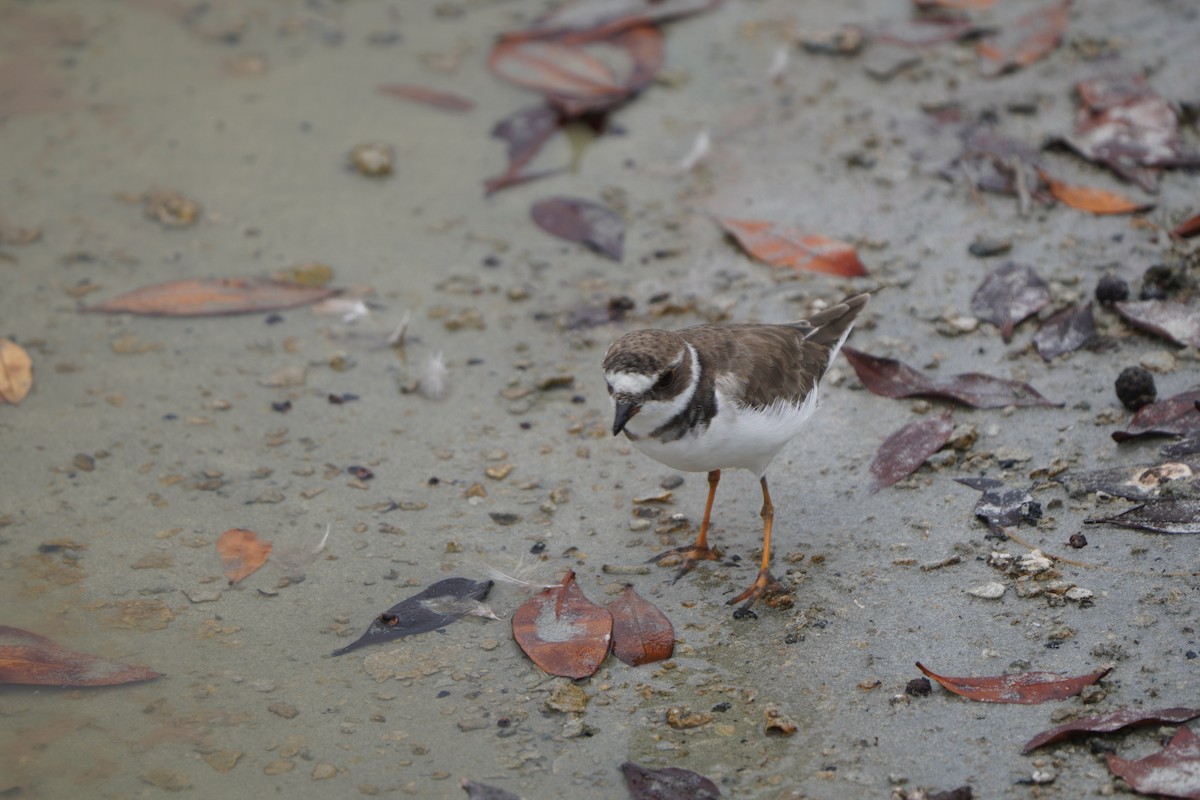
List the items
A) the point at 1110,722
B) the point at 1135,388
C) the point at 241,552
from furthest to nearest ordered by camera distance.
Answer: the point at 1135,388 → the point at 241,552 → the point at 1110,722

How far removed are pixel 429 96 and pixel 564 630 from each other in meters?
4.61

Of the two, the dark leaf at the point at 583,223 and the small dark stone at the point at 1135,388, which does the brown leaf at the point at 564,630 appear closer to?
the small dark stone at the point at 1135,388

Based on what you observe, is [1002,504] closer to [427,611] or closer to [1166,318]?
[1166,318]

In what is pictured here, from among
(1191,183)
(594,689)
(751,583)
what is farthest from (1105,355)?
(594,689)

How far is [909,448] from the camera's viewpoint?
5.32 meters

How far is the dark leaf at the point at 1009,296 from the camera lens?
600 centimetres

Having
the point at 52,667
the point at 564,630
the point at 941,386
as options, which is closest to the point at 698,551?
the point at 564,630

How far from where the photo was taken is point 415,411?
5.88 meters

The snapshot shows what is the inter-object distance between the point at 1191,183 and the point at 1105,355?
170 cm

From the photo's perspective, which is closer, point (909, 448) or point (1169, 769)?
point (1169, 769)

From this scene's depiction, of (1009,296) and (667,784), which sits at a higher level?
(1009,296)

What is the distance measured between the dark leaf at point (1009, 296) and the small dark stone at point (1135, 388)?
75cm

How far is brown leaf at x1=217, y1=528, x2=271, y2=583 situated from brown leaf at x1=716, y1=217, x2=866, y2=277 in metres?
3.11

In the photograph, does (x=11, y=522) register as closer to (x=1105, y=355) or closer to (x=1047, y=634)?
(x=1047, y=634)
